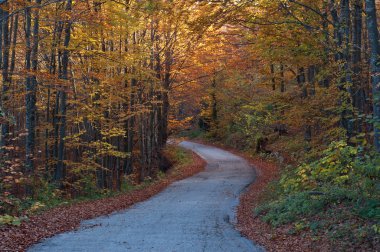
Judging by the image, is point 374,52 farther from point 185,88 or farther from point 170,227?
point 185,88

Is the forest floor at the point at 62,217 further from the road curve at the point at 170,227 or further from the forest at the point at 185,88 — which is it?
the forest at the point at 185,88

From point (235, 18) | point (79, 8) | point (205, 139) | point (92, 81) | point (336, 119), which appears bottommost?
point (205, 139)

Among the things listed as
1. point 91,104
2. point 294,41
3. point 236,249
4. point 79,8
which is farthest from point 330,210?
point 79,8

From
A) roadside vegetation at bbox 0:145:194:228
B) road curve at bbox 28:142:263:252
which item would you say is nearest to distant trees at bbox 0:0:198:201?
roadside vegetation at bbox 0:145:194:228

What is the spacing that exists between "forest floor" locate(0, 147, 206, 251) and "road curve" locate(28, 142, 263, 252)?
338mm

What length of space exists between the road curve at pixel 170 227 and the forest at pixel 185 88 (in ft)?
4.67

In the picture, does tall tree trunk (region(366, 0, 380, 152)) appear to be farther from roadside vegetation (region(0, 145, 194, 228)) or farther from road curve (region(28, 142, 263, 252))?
roadside vegetation (region(0, 145, 194, 228))

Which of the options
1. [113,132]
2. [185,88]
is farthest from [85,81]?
[185,88]

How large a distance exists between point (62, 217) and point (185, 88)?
20474mm

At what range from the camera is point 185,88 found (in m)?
31.1

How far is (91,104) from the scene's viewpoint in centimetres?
1786

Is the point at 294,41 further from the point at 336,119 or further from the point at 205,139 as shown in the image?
the point at 205,139

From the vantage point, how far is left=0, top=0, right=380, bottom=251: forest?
30.5ft

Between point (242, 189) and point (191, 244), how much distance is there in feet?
36.3
